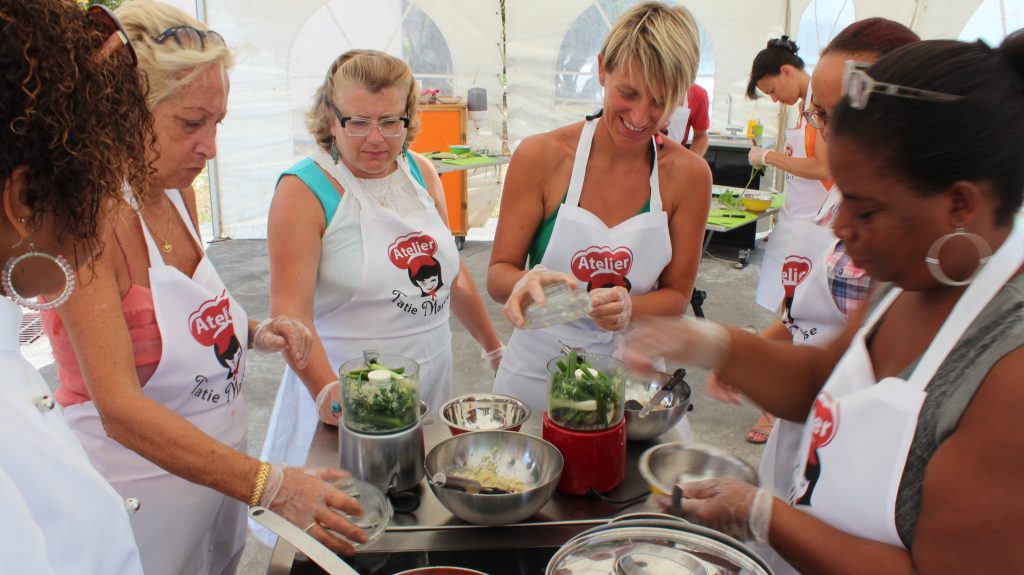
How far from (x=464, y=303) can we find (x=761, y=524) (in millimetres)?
1628

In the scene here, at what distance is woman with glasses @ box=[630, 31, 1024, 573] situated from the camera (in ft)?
3.14

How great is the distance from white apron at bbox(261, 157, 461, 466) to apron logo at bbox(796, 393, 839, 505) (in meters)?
1.37

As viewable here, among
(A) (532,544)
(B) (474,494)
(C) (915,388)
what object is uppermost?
(C) (915,388)

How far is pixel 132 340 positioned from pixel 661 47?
159 cm

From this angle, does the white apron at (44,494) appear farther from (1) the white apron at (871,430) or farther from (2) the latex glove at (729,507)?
(1) the white apron at (871,430)

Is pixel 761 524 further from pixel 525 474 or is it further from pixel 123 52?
pixel 123 52

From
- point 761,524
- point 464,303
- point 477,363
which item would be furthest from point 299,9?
point 761,524

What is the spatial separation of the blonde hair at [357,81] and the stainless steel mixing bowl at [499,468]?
3.95 feet

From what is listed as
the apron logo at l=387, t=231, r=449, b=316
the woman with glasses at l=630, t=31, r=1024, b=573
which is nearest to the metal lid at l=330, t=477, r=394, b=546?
the woman with glasses at l=630, t=31, r=1024, b=573

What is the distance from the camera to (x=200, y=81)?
1.74 m

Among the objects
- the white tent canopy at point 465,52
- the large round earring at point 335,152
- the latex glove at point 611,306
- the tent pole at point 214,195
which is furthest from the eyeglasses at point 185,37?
the tent pole at point 214,195

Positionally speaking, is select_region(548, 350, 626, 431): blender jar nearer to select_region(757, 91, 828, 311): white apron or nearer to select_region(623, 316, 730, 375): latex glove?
select_region(623, 316, 730, 375): latex glove

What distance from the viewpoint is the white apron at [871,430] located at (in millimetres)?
1059

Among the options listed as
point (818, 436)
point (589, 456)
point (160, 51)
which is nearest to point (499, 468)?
point (589, 456)
